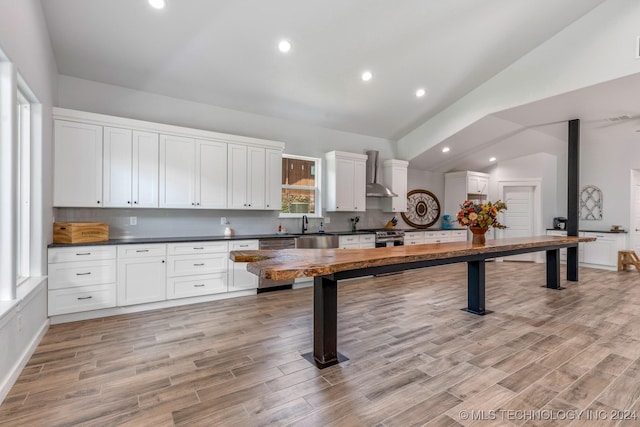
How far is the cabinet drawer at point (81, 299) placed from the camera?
3309 millimetres

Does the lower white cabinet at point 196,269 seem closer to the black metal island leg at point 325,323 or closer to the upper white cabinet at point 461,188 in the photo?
the black metal island leg at point 325,323

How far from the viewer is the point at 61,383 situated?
222cm

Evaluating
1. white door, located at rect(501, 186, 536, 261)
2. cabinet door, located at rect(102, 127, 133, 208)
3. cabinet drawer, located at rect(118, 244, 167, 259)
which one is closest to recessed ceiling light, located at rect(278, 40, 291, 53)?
cabinet door, located at rect(102, 127, 133, 208)

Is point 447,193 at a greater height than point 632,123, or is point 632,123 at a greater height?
point 632,123

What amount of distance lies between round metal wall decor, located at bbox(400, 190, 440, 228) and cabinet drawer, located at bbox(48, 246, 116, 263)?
19.0 ft

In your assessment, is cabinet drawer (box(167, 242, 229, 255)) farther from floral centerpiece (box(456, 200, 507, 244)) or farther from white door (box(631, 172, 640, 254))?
white door (box(631, 172, 640, 254))

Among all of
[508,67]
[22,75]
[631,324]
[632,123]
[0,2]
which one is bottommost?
[631,324]

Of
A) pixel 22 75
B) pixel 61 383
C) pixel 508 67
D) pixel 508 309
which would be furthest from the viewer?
pixel 508 67

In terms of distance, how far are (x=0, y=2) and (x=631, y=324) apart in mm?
6112

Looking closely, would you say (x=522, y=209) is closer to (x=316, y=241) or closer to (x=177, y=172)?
(x=316, y=241)

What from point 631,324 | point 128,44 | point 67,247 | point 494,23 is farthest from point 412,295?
point 128,44

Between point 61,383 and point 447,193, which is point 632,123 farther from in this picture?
point 61,383

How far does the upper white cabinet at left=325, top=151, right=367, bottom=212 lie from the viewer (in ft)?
19.5

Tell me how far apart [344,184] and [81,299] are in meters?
4.23
